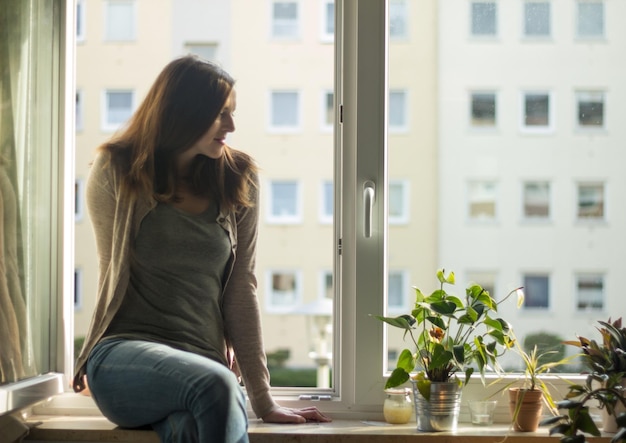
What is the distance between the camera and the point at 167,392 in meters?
1.88

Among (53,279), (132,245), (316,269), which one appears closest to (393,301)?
(132,245)

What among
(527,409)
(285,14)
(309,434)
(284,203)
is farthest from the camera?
(284,203)

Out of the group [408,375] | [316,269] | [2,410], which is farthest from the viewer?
[316,269]

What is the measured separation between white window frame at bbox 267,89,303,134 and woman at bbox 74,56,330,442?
11.9 m

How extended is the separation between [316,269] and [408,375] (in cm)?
1855

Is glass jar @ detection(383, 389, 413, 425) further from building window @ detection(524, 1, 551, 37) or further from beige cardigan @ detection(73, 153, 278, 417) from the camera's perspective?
building window @ detection(524, 1, 551, 37)

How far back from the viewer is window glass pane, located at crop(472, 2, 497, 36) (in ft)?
7.89

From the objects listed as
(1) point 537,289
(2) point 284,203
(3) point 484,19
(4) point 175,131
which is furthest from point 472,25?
(2) point 284,203

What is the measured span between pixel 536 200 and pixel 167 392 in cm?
112

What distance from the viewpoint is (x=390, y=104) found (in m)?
2.37

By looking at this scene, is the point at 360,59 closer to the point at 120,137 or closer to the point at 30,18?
the point at 120,137

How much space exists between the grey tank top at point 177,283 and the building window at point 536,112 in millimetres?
866

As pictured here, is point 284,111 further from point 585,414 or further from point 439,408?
point 585,414

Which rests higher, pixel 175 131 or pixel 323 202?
pixel 323 202
